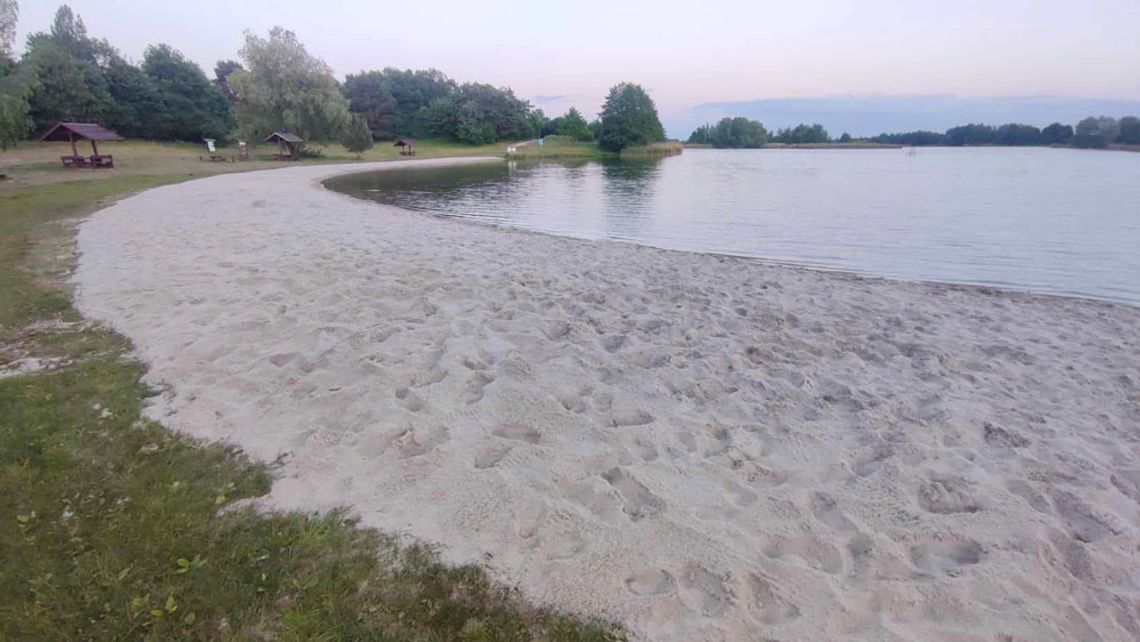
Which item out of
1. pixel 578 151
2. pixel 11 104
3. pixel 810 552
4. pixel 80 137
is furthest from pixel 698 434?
pixel 578 151

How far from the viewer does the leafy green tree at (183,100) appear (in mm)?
67000

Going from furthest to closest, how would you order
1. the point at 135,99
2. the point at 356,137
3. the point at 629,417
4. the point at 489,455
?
the point at 135,99
the point at 356,137
the point at 629,417
the point at 489,455

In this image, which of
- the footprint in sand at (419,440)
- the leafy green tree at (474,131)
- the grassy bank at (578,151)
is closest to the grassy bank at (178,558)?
the footprint in sand at (419,440)

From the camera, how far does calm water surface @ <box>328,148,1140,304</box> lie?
12.5m

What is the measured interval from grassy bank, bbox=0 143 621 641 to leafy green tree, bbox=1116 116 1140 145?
120 metres

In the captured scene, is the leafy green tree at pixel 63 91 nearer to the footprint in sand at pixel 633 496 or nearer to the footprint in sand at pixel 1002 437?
the footprint in sand at pixel 633 496

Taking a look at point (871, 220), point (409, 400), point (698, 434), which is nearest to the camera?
point (698, 434)

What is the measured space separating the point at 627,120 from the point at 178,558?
4069 inches

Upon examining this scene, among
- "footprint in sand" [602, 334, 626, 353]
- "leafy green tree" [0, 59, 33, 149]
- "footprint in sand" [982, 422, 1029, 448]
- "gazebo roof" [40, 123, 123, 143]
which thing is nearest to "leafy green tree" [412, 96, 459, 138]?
"gazebo roof" [40, 123, 123, 143]

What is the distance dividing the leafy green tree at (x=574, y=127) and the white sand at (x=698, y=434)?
369 ft

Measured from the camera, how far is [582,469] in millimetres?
3684

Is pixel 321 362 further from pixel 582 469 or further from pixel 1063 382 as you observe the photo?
pixel 1063 382

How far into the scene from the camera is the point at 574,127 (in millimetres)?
115438

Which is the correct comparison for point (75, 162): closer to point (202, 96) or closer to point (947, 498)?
point (947, 498)
